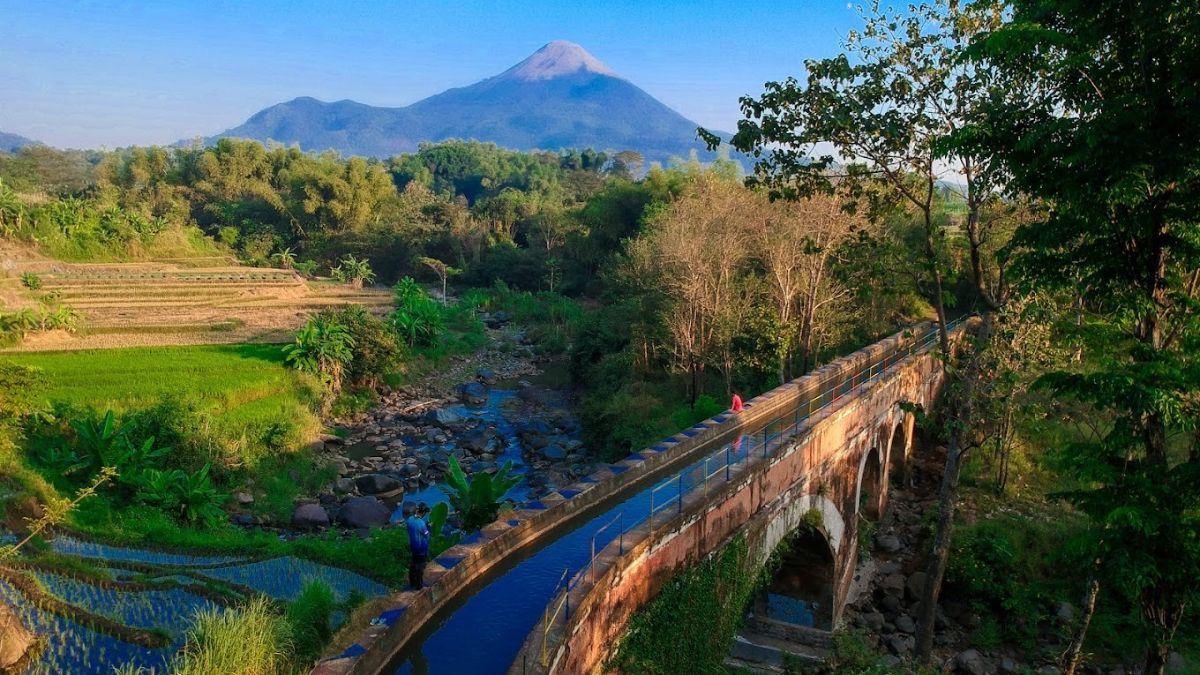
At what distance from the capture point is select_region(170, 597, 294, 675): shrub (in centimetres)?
862

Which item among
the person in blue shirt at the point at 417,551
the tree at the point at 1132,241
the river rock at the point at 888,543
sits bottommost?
the river rock at the point at 888,543

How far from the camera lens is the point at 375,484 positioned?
76.5 ft

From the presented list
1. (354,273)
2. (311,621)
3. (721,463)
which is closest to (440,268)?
(354,273)

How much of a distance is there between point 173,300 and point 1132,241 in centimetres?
4656

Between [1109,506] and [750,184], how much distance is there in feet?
→ 24.7

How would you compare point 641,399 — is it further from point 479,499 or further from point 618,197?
point 618,197

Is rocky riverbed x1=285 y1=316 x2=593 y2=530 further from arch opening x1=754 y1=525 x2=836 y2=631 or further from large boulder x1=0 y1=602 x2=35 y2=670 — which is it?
large boulder x1=0 y1=602 x2=35 y2=670

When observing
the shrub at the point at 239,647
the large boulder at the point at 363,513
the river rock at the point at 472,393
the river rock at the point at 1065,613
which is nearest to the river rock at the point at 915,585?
the river rock at the point at 1065,613

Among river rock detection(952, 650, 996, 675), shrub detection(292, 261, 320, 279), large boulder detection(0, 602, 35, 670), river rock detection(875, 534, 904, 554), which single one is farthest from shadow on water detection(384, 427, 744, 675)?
shrub detection(292, 261, 320, 279)

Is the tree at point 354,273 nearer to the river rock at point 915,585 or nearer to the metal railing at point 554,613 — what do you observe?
the river rock at point 915,585

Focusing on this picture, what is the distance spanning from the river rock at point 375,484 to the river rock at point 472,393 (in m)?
10.3

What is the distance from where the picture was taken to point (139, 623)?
12.4 metres

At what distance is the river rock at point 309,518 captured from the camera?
20.1 meters

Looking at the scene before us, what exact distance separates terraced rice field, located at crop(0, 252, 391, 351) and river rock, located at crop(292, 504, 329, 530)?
16.8 meters
